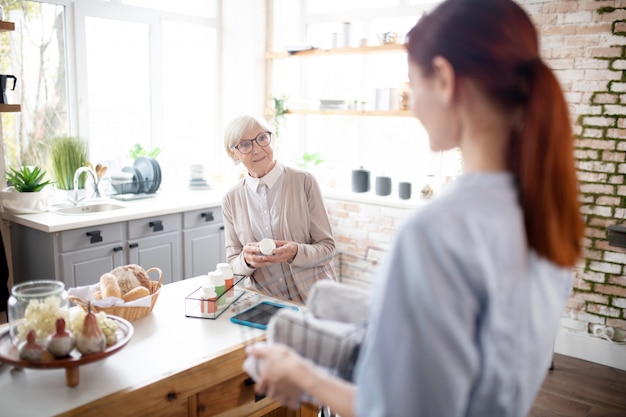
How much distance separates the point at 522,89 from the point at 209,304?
52.2 inches

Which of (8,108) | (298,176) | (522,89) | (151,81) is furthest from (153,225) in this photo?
(522,89)

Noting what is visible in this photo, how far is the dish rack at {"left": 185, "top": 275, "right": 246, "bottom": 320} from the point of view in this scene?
1.82m

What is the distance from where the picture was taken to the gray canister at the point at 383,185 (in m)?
4.26

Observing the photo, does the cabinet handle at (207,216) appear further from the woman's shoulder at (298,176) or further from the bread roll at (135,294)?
the bread roll at (135,294)

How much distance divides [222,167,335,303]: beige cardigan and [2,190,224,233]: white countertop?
1.24m

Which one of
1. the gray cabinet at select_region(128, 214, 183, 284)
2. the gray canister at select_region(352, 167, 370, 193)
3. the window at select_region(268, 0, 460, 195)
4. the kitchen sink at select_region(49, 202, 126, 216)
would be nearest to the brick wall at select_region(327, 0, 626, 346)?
the window at select_region(268, 0, 460, 195)

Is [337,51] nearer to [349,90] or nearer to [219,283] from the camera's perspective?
[349,90]

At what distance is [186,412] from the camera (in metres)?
1.49

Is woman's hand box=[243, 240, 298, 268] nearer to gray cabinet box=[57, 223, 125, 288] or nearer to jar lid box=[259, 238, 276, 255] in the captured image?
jar lid box=[259, 238, 276, 255]

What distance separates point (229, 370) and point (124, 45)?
11.7 ft

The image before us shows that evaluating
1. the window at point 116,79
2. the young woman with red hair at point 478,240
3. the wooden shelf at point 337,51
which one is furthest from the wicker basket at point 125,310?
the wooden shelf at point 337,51

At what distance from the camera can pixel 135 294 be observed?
1761mm

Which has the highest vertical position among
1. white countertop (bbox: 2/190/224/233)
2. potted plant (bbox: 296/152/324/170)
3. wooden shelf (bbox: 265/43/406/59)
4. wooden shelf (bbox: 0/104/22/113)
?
wooden shelf (bbox: 265/43/406/59)

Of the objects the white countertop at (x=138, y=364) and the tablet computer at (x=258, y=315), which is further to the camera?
the tablet computer at (x=258, y=315)
